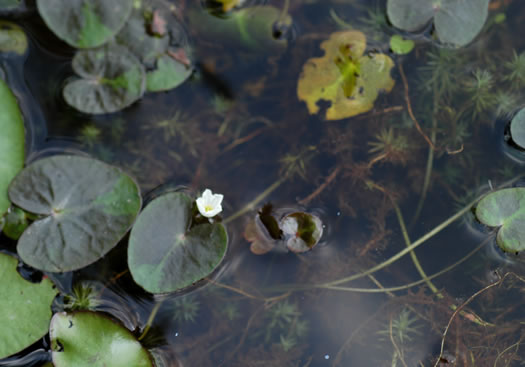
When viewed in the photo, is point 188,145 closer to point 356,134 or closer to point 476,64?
point 356,134

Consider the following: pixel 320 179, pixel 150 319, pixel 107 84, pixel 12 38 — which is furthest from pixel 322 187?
pixel 12 38

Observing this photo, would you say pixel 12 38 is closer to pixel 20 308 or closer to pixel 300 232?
pixel 20 308

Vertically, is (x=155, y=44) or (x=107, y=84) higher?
(x=155, y=44)

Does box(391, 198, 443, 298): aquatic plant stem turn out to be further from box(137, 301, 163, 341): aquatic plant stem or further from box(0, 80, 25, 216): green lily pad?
box(0, 80, 25, 216): green lily pad

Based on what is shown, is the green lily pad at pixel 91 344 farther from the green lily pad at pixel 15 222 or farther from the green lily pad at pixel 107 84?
the green lily pad at pixel 107 84

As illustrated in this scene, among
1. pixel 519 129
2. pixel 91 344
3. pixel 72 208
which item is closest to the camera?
pixel 91 344

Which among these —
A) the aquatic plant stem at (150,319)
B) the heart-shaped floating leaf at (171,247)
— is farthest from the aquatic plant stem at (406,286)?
the aquatic plant stem at (150,319)

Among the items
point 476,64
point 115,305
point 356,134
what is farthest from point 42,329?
point 476,64
